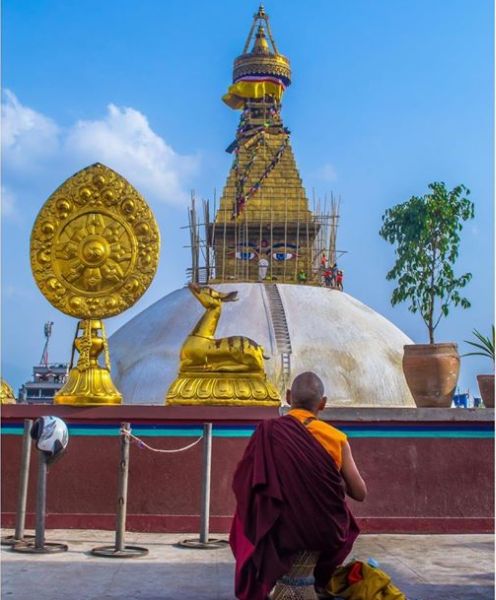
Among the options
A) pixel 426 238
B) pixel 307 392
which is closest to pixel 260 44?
pixel 426 238

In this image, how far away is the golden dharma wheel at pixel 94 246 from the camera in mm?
9484

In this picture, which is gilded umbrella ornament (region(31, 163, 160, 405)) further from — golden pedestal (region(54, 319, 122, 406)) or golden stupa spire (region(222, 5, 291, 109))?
golden stupa spire (region(222, 5, 291, 109))

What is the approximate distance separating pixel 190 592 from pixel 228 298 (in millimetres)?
4358

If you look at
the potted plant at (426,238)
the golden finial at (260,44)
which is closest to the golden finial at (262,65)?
the golden finial at (260,44)

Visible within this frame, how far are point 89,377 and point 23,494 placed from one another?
1613mm

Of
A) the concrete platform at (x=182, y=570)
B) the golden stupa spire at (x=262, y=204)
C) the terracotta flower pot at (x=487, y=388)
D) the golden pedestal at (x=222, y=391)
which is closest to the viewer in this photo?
the concrete platform at (x=182, y=570)

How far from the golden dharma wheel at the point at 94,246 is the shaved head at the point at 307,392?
176 inches

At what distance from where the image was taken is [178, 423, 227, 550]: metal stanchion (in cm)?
796

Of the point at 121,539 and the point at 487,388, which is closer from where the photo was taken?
the point at 121,539

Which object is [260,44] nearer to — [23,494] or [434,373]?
[434,373]

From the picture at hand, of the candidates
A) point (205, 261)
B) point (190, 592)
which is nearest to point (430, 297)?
point (190, 592)

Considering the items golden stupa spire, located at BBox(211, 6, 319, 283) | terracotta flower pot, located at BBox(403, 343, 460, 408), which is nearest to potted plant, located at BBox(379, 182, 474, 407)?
terracotta flower pot, located at BBox(403, 343, 460, 408)

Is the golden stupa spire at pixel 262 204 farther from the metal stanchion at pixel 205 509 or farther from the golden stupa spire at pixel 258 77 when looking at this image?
the metal stanchion at pixel 205 509

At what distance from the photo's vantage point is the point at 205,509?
26.4ft
